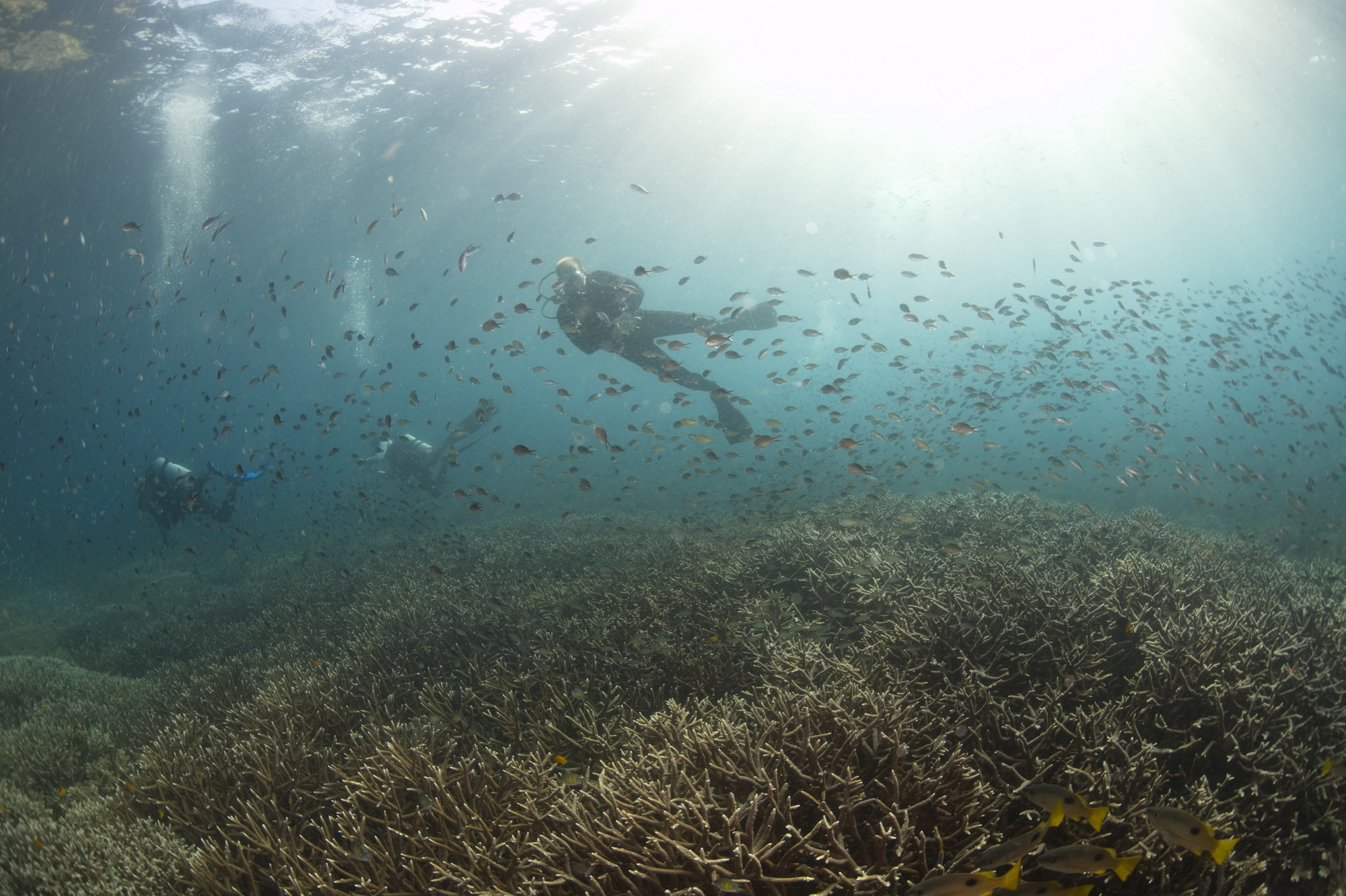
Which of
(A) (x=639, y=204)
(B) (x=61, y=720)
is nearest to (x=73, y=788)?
(B) (x=61, y=720)

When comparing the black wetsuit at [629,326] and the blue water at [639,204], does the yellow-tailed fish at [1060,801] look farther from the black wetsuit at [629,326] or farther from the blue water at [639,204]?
the black wetsuit at [629,326]

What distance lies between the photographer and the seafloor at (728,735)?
2439 mm

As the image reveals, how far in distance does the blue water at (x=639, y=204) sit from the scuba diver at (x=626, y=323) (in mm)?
1308

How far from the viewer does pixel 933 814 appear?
2.49 metres

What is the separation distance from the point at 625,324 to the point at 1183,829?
12878mm

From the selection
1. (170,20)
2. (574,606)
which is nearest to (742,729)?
(574,606)

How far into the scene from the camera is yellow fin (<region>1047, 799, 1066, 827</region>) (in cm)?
198

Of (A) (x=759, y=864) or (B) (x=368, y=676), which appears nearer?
(A) (x=759, y=864)

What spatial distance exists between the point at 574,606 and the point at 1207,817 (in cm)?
565

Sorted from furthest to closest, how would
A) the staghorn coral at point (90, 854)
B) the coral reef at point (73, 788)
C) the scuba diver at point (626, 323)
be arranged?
1. the scuba diver at point (626, 323)
2. the coral reef at point (73, 788)
3. the staghorn coral at point (90, 854)

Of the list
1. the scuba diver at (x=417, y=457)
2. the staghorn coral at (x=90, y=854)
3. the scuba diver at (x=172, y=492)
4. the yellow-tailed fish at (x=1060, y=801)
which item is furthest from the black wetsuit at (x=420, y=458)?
the yellow-tailed fish at (x=1060, y=801)

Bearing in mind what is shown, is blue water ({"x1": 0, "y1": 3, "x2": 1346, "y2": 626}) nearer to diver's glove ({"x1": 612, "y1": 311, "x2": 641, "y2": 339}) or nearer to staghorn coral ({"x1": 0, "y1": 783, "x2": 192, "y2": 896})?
diver's glove ({"x1": 612, "y1": 311, "x2": 641, "y2": 339})

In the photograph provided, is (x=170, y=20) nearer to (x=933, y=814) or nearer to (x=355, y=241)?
(x=355, y=241)

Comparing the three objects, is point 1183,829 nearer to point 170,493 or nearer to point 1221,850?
point 1221,850
